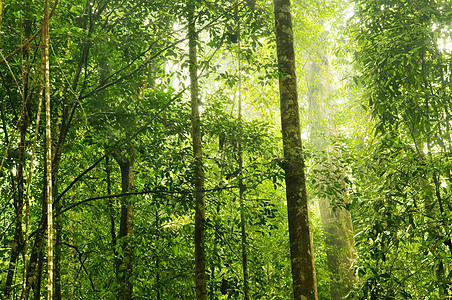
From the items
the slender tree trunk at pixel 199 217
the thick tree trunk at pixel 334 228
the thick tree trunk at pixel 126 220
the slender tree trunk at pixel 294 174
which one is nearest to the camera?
the slender tree trunk at pixel 294 174

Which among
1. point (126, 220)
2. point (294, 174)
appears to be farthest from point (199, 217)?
point (126, 220)

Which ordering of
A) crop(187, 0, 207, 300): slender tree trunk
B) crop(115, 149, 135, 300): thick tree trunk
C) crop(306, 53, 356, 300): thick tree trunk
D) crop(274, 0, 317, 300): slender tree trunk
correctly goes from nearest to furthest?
crop(274, 0, 317, 300): slender tree trunk → crop(187, 0, 207, 300): slender tree trunk → crop(115, 149, 135, 300): thick tree trunk → crop(306, 53, 356, 300): thick tree trunk

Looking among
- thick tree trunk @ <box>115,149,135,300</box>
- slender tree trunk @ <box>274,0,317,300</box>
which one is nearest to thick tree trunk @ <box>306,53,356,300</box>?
slender tree trunk @ <box>274,0,317,300</box>

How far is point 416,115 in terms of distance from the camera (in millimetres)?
3820

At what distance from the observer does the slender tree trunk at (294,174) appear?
3340 mm

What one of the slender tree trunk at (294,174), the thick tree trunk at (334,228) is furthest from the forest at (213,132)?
the thick tree trunk at (334,228)

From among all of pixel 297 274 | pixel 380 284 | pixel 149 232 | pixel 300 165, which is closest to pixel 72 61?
pixel 149 232

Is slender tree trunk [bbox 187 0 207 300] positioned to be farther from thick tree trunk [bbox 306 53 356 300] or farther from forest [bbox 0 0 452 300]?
thick tree trunk [bbox 306 53 356 300]

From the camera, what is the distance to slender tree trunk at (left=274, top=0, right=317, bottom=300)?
3.34 m

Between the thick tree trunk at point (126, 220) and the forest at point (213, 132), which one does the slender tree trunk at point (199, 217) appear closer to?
the forest at point (213, 132)

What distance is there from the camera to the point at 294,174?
11.8 ft

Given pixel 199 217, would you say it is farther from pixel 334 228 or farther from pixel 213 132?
pixel 334 228

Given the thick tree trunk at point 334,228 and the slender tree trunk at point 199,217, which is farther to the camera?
the thick tree trunk at point 334,228

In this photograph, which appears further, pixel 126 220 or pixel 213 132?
pixel 126 220
